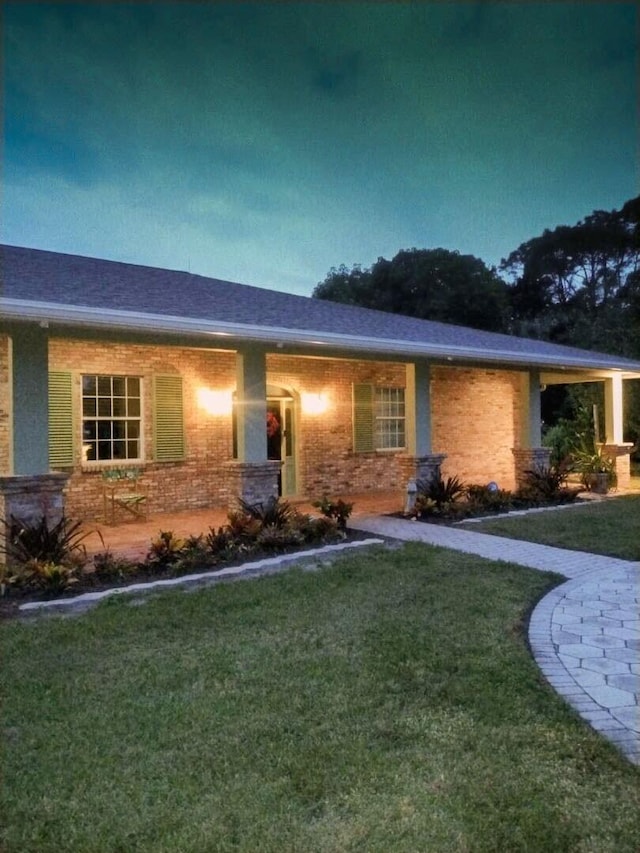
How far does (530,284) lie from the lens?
31.6m

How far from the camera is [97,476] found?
9258 millimetres

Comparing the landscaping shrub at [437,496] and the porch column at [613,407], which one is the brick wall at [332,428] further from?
the porch column at [613,407]

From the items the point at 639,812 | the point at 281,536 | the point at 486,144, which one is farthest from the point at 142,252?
the point at 639,812

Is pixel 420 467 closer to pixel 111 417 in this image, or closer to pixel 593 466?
pixel 593 466

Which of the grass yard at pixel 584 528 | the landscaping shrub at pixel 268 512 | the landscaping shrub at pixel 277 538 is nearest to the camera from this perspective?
the landscaping shrub at pixel 277 538

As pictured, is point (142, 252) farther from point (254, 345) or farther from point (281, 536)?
point (281, 536)

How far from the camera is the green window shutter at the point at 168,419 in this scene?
382 inches

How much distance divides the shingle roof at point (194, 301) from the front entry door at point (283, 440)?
1901 millimetres

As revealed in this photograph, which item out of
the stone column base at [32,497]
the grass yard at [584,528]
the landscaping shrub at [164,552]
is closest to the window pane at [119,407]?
the stone column base at [32,497]

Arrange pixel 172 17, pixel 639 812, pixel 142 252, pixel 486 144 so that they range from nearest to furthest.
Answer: pixel 639 812 < pixel 172 17 < pixel 486 144 < pixel 142 252

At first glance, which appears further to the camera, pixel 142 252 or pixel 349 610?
pixel 142 252

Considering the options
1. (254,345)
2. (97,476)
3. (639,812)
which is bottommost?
(639,812)

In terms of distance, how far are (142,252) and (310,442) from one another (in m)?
20.2

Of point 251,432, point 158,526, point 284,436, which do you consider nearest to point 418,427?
point 284,436
